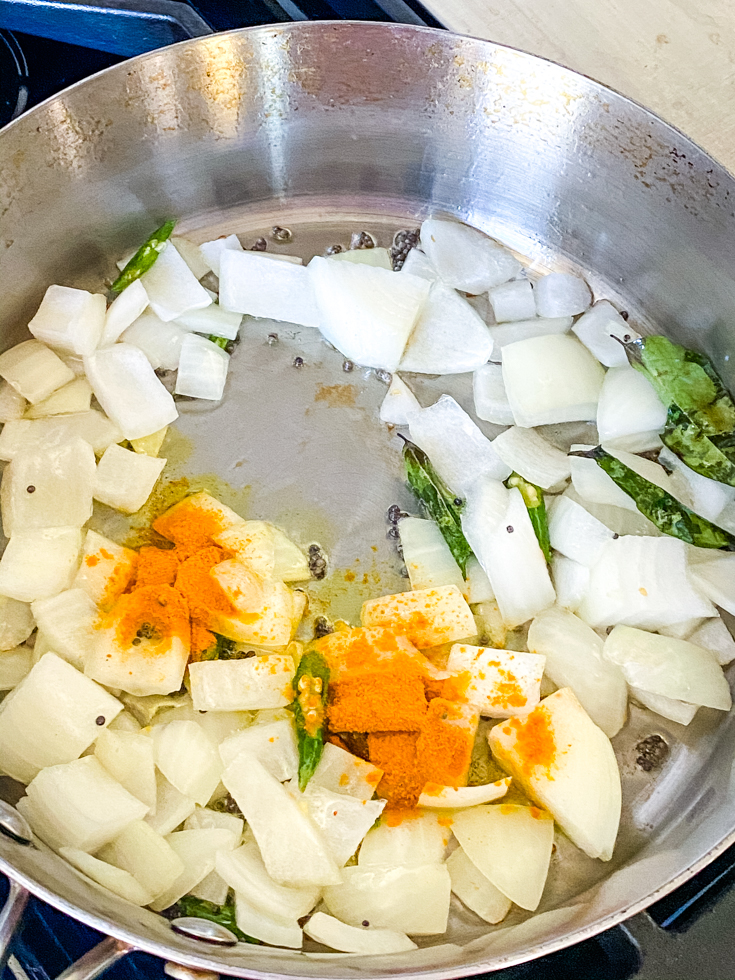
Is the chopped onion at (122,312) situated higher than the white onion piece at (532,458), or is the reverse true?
the white onion piece at (532,458)

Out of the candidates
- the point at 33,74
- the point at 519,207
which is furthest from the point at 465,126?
the point at 33,74

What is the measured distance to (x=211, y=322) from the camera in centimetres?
143

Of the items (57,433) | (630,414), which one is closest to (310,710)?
(57,433)

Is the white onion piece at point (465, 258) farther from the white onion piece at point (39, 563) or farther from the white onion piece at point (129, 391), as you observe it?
the white onion piece at point (39, 563)

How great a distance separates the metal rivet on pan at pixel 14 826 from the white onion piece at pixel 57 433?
1.85ft

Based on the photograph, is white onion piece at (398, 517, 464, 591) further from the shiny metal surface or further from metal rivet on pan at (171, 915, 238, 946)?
metal rivet on pan at (171, 915, 238, 946)

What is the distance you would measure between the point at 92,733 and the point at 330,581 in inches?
16.4

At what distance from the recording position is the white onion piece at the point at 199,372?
4.61 feet

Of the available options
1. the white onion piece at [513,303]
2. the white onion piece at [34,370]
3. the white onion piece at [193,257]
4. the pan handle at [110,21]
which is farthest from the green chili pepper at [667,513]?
the pan handle at [110,21]

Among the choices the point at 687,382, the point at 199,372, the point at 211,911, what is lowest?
the point at 211,911

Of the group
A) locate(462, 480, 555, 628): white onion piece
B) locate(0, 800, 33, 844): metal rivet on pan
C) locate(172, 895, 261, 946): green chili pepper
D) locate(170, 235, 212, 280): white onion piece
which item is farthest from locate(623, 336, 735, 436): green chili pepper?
locate(0, 800, 33, 844): metal rivet on pan

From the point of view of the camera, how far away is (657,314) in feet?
4.94

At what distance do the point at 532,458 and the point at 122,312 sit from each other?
29.8 inches

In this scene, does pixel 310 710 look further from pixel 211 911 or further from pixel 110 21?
pixel 110 21
